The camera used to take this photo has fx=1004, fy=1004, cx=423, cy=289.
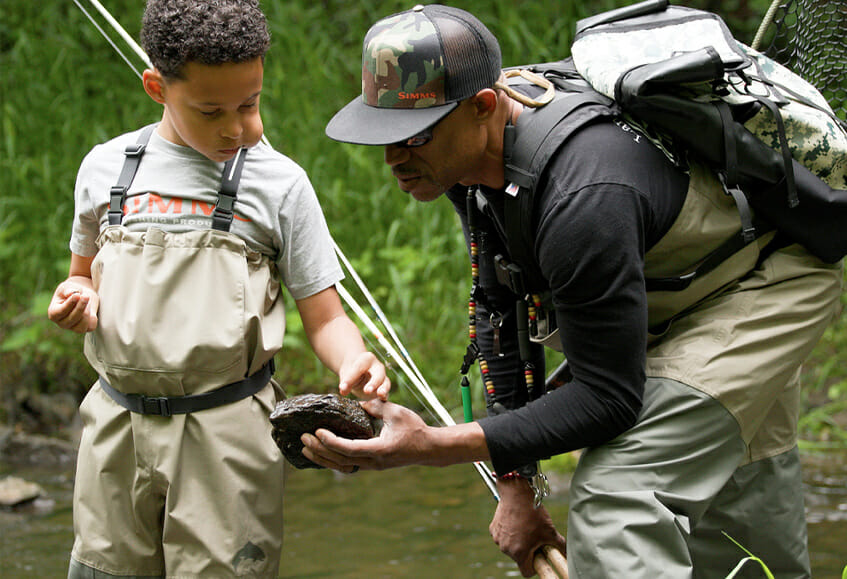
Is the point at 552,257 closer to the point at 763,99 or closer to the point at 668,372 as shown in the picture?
the point at 668,372

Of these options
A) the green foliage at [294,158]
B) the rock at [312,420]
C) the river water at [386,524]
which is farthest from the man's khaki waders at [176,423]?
the green foliage at [294,158]

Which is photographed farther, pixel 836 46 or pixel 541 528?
pixel 836 46

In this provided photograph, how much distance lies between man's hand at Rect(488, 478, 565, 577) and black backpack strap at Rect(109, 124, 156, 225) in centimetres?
123

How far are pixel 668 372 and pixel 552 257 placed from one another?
1.34 ft

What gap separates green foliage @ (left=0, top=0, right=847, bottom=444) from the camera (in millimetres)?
5414

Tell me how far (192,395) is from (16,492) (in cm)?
265

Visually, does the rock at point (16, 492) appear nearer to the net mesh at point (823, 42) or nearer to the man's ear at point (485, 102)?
the man's ear at point (485, 102)

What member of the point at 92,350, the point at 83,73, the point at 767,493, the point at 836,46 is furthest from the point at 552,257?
the point at 83,73

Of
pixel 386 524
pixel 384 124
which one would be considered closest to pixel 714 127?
pixel 384 124

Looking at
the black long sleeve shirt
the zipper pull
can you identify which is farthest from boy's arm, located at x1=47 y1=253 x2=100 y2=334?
the zipper pull

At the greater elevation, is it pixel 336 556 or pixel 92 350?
pixel 92 350

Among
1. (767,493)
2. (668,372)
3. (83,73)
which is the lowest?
(83,73)

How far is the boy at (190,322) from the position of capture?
212 cm

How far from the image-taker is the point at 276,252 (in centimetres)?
229
